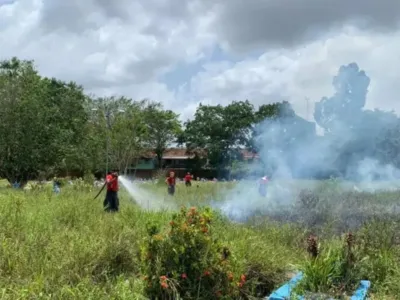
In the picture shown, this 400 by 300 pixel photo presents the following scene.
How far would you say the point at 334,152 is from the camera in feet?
66.9

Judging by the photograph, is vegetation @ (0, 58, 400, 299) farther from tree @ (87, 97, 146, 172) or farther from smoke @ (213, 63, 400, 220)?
tree @ (87, 97, 146, 172)

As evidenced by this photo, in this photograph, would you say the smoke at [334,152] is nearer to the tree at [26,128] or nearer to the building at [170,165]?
the tree at [26,128]

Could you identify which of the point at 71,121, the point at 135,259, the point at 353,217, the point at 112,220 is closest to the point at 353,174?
the point at 353,217

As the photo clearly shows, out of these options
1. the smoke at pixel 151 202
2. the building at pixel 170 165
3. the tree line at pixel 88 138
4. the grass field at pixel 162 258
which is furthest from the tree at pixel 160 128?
the grass field at pixel 162 258

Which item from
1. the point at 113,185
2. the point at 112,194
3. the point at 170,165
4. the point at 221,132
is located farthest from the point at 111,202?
the point at 170,165

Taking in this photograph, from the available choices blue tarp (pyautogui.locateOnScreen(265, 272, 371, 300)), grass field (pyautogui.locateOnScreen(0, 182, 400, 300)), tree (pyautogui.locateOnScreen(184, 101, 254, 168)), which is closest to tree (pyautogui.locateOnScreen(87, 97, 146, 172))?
tree (pyautogui.locateOnScreen(184, 101, 254, 168))

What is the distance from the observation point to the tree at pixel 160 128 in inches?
2432

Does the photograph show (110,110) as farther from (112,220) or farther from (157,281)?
(157,281)

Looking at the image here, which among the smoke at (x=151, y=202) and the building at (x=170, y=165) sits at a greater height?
the building at (x=170, y=165)

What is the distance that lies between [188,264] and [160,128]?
57.6 meters

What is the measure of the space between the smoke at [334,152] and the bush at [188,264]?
13555 mm

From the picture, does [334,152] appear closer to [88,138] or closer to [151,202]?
[151,202]

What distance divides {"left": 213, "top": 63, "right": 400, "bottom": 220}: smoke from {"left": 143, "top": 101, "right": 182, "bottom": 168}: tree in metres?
40.0

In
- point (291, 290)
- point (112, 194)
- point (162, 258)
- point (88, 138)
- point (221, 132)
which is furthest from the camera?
point (221, 132)
